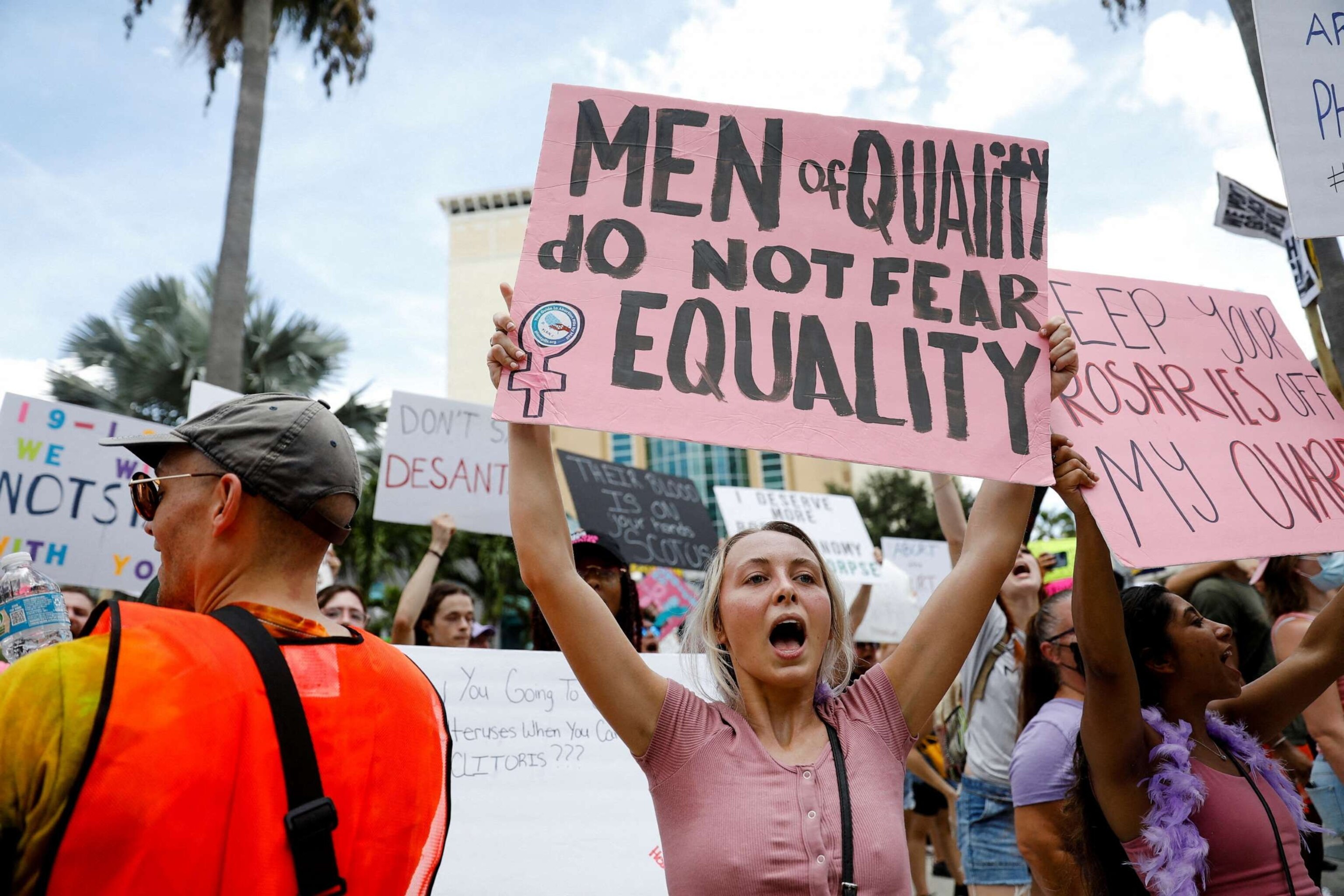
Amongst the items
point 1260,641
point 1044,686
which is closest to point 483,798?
point 1044,686

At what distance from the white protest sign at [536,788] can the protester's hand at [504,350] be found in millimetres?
1671

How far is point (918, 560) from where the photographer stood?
9008 mm

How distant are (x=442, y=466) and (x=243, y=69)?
5.32m

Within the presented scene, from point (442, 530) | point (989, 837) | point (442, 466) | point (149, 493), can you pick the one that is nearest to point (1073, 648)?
point (989, 837)

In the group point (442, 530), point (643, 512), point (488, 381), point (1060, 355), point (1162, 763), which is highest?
point (488, 381)

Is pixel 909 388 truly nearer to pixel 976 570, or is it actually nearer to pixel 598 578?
pixel 976 570

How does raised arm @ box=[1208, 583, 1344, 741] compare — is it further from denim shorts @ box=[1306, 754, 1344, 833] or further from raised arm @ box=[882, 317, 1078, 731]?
denim shorts @ box=[1306, 754, 1344, 833]

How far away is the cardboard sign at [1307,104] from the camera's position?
2543 mm

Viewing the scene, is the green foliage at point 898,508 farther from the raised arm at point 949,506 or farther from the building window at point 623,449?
the raised arm at point 949,506

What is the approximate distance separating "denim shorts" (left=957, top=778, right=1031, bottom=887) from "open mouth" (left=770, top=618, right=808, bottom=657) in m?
2.34

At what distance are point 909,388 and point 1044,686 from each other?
155 cm

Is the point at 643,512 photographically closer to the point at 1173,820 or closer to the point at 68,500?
the point at 68,500

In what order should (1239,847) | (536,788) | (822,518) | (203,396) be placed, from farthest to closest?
(822,518) < (203,396) < (536,788) < (1239,847)

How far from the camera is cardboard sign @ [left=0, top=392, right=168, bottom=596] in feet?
15.7
